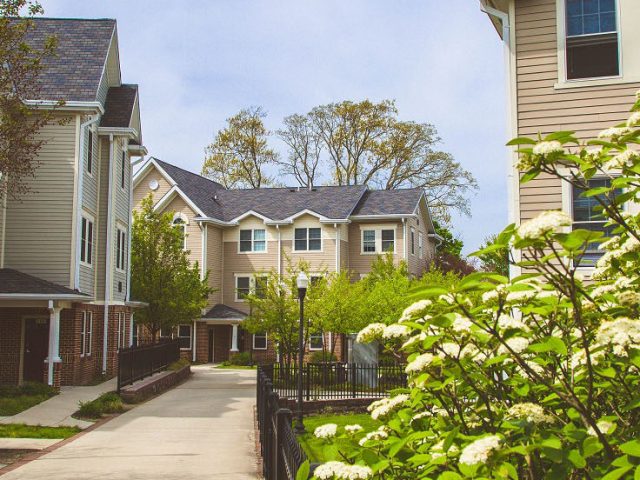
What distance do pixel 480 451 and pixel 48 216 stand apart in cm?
2118

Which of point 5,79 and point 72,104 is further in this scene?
point 72,104

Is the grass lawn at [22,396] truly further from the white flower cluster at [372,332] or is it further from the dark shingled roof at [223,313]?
the dark shingled roof at [223,313]

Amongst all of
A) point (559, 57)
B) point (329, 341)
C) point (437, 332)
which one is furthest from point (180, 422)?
point (329, 341)

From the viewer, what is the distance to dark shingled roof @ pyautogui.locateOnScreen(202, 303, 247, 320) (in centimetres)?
3831

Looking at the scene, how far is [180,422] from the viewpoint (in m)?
15.8

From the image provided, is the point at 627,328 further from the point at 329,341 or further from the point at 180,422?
the point at 329,341

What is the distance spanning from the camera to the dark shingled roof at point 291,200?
131 ft

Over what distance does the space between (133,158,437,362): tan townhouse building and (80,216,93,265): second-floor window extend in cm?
1444

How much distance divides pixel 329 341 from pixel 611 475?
3655 cm

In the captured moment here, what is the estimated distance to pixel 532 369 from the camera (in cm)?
374

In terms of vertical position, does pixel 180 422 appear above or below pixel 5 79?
below

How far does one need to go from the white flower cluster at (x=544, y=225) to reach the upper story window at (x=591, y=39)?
10716mm

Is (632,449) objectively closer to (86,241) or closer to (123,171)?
(86,241)

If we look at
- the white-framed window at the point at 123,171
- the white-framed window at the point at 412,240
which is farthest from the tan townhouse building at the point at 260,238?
the white-framed window at the point at 123,171
